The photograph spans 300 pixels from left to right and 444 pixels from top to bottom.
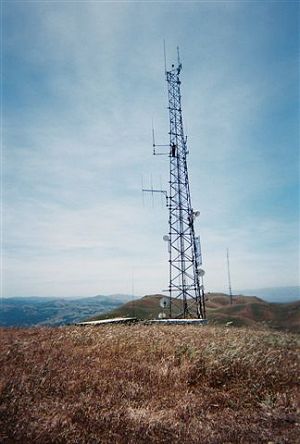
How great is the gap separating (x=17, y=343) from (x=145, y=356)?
11.2 feet

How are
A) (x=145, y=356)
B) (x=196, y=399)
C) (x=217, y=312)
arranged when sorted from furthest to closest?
(x=217, y=312)
(x=145, y=356)
(x=196, y=399)

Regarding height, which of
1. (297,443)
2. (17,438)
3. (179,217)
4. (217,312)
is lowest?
(217,312)

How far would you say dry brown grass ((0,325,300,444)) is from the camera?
195 inches

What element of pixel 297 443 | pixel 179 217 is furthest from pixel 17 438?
pixel 179 217

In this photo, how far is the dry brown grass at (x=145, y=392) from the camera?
4.95m

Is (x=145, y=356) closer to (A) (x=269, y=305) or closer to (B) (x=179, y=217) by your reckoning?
(B) (x=179, y=217)

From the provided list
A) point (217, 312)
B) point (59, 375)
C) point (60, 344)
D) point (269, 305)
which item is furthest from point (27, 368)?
point (269, 305)

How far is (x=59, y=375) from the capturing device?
23.5 feet

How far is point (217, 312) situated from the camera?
49.8 meters

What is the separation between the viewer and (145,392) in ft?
21.8

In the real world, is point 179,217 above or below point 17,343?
above

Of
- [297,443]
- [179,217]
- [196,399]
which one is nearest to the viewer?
[297,443]

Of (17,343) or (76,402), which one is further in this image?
(17,343)

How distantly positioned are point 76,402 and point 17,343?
13.6ft
